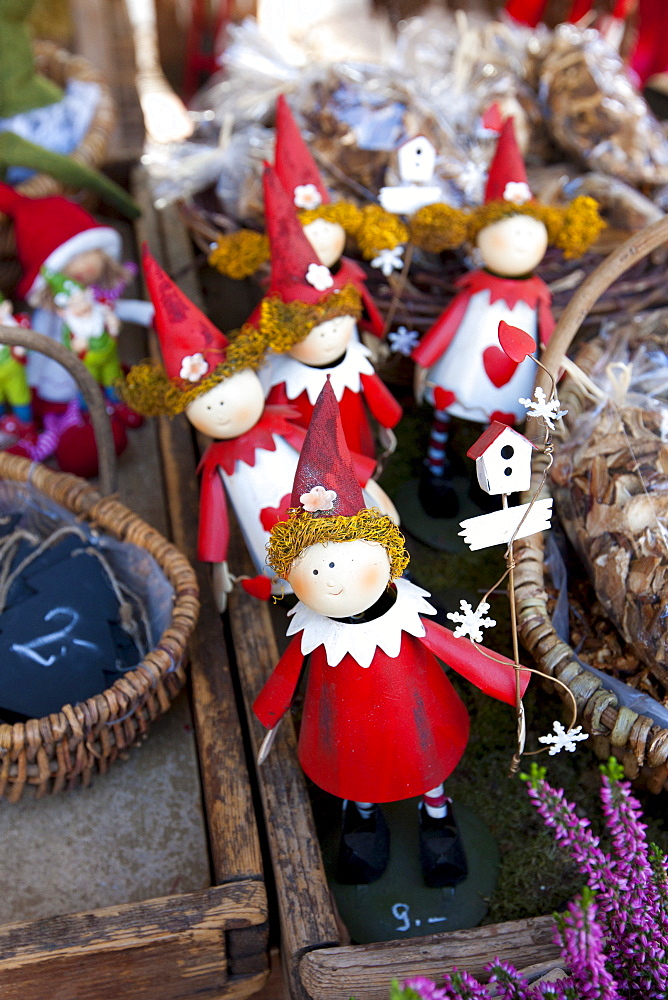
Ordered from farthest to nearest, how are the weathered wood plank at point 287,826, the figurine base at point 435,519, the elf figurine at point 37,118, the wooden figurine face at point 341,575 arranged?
the elf figurine at point 37,118, the figurine base at point 435,519, the weathered wood plank at point 287,826, the wooden figurine face at point 341,575

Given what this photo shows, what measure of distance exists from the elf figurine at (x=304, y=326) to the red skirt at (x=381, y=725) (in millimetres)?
410

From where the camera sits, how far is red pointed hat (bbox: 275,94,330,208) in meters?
1.29

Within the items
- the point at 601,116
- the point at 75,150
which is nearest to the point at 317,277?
the point at 601,116

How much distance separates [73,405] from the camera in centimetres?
162

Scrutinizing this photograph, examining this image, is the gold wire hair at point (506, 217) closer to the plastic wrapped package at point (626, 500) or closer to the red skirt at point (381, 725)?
the plastic wrapped package at point (626, 500)

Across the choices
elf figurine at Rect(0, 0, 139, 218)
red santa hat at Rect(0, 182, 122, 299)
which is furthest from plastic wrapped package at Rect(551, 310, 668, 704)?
elf figurine at Rect(0, 0, 139, 218)

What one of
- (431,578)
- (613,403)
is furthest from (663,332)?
(431,578)

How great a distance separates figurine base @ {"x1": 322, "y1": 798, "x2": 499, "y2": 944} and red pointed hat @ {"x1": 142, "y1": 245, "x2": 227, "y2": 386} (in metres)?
0.60

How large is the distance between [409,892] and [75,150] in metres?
1.67

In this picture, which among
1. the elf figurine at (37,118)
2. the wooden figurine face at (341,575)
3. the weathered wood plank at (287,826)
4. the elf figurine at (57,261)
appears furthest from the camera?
the elf figurine at (37,118)

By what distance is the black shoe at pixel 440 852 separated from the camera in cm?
106

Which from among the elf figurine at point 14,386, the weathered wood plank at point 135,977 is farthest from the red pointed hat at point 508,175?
the weathered wood plank at point 135,977

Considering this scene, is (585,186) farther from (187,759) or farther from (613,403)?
(187,759)

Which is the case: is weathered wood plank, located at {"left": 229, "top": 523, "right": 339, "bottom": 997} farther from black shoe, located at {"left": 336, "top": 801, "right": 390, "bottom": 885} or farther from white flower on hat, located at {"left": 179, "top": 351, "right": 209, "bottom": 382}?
white flower on hat, located at {"left": 179, "top": 351, "right": 209, "bottom": 382}
